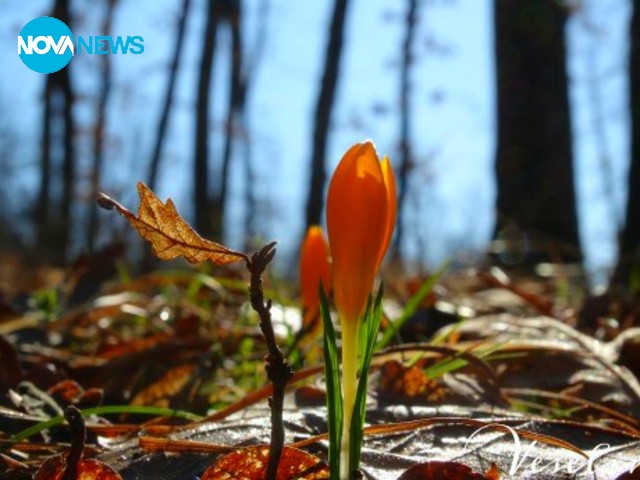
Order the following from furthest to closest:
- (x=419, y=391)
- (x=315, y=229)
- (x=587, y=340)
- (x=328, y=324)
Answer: (x=587, y=340), (x=315, y=229), (x=419, y=391), (x=328, y=324)

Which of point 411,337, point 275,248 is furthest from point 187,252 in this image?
point 411,337

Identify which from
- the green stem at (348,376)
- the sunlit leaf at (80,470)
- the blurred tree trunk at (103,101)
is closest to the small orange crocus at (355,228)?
the green stem at (348,376)

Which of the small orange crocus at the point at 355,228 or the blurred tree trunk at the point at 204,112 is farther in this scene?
the blurred tree trunk at the point at 204,112

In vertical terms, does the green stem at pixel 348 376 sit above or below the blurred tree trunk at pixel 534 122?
below

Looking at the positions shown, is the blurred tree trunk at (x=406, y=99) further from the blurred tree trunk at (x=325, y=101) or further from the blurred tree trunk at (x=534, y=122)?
the blurred tree trunk at (x=534, y=122)

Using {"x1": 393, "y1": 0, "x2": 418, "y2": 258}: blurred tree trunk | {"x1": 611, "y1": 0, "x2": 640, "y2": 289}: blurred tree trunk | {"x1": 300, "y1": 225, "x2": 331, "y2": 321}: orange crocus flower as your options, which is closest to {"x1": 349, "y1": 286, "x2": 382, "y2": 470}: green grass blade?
{"x1": 300, "y1": 225, "x2": 331, "y2": 321}: orange crocus flower

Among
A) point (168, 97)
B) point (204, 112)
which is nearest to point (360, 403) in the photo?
point (204, 112)

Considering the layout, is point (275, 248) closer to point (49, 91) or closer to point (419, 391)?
point (419, 391)
